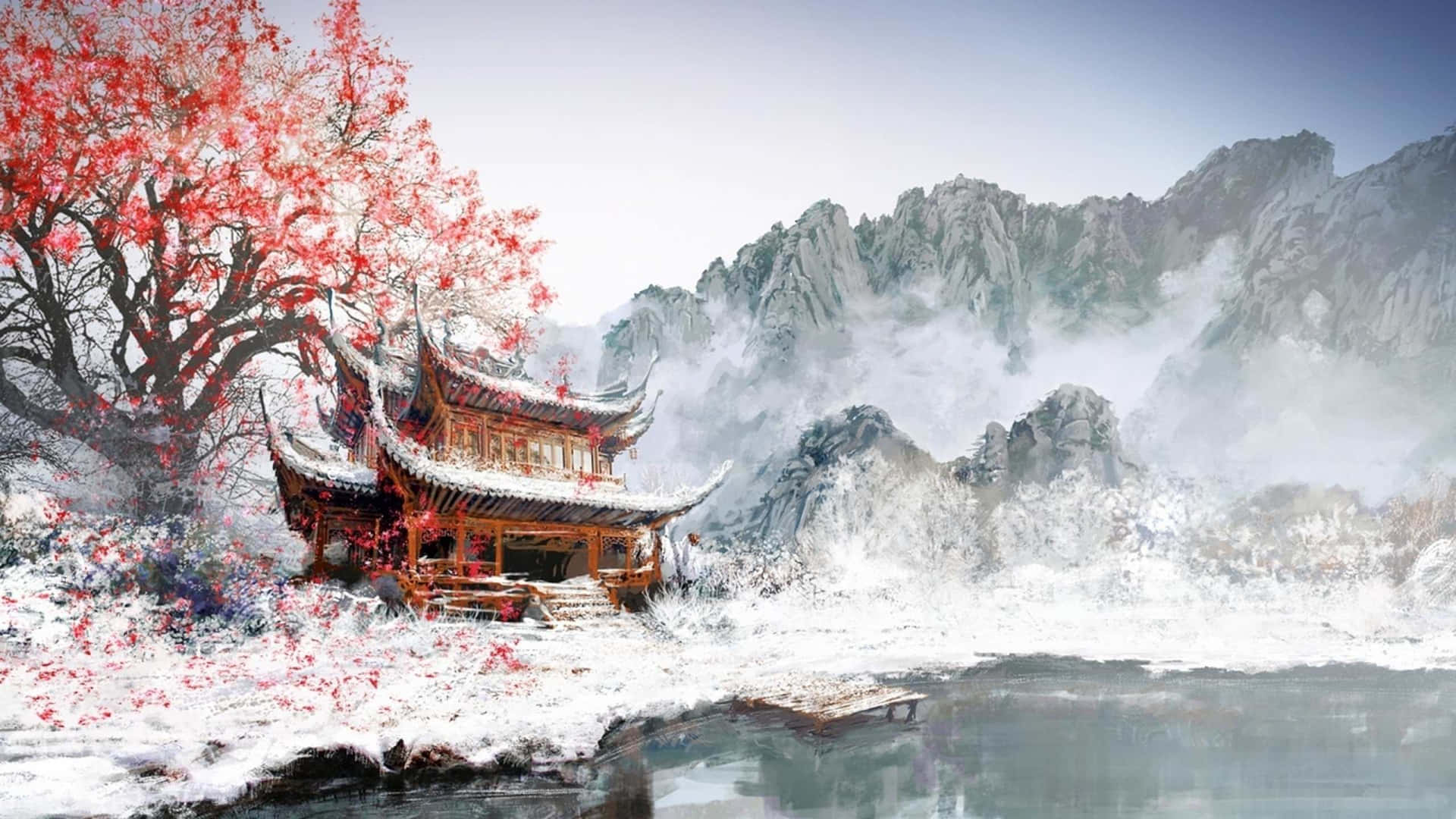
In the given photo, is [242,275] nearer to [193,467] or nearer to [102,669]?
[193,467]

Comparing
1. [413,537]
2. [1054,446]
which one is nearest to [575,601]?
[413,537]

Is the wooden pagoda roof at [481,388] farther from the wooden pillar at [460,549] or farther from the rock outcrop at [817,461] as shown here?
the rock outcrop at [817,461]

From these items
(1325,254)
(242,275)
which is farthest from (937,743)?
(1325,254)

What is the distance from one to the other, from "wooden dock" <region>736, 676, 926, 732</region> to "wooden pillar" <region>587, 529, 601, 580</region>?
2703 millimetres

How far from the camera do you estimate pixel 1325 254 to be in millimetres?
11070

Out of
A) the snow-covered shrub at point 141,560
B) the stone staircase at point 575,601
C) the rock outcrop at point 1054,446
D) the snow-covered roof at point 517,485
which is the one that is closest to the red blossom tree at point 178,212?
the snow-covered shrub at point 141,560

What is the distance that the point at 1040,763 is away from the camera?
5.63 m

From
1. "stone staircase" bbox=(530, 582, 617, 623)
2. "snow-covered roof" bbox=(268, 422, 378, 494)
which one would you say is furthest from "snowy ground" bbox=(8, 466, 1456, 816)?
"snow-covered roof" bbox=(268, 422, 378, 494)

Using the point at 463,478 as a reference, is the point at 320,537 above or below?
below

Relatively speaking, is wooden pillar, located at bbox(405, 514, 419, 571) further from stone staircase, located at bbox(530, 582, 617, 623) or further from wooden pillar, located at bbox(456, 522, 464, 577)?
stone staircase, located at bbox(530, 582, 617, 623)

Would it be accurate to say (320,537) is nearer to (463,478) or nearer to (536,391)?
(463,478)

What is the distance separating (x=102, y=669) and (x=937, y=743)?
513 cm

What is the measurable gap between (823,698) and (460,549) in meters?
3.50

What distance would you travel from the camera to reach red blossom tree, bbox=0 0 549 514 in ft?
18.8
